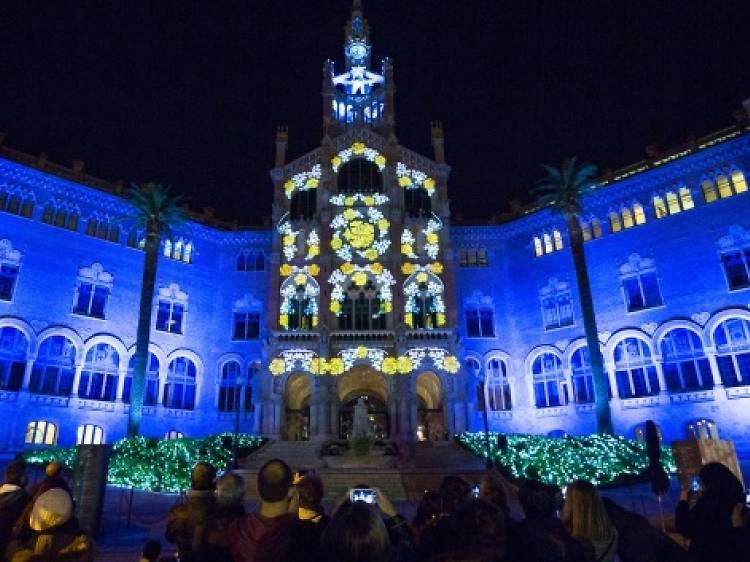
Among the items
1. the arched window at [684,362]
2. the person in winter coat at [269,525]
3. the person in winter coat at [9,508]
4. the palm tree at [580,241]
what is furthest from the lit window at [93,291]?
the arched window at [684,362]

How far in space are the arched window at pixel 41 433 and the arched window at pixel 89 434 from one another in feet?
4.64

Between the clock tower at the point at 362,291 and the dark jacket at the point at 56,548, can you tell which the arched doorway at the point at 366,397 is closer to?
the clock tower at the point at 362,291

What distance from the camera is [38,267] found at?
35562 millimetres

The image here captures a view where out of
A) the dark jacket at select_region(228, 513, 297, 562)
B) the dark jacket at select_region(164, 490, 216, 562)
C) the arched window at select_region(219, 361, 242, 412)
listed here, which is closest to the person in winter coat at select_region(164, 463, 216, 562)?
the dark jacket at select_region(164, 490, 216, 562)

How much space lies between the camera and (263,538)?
4.33 m

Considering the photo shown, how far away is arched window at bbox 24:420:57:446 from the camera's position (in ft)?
107

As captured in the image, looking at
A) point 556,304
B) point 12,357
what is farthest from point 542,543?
point 556,304

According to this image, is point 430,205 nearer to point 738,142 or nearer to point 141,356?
point 738,142

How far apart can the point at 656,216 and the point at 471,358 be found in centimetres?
1641

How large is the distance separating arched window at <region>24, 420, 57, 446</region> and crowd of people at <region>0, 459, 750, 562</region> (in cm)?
3221

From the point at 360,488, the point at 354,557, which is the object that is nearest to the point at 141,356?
the point at 360,488

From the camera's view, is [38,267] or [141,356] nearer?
[141,356]

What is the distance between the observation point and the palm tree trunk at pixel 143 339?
104ft

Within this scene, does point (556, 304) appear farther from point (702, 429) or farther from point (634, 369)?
point (702, 429)
